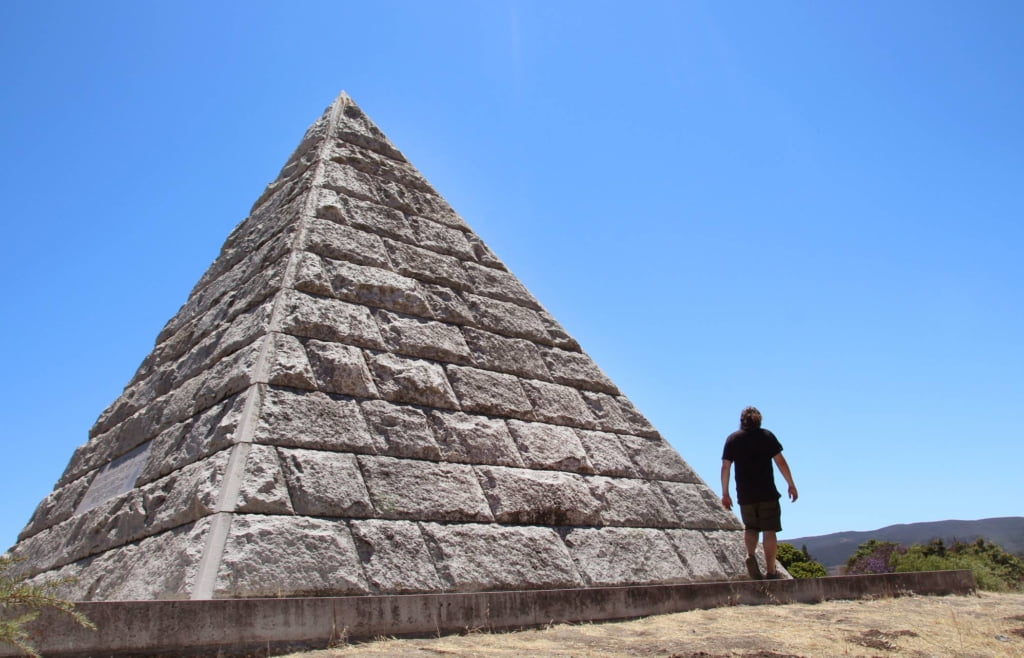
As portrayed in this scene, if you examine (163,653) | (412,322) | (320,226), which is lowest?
(163,653)

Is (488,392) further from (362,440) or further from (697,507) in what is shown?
(697,507)

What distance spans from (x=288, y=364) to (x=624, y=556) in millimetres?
2183

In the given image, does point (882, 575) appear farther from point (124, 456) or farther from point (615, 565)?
point (124, 456)

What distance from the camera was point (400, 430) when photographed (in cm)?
425

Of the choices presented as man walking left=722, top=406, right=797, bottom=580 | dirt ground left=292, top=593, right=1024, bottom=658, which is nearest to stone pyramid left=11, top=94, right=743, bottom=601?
man walking left=722, top=406, right=797, bottom=580

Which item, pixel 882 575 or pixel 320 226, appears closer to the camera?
pixel 320 226

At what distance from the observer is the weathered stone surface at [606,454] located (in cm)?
511

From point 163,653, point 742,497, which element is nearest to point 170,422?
point 163,653

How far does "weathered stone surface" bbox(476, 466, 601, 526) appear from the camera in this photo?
4.36m

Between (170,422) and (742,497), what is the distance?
365 centimetres

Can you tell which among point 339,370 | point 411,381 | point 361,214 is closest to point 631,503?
point 411,381

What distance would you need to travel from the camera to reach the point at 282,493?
357 centimetres

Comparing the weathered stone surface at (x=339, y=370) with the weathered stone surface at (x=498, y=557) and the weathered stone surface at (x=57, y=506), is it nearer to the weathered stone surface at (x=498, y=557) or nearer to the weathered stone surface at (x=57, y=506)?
the weathered stone surface at (x=498, y=557)

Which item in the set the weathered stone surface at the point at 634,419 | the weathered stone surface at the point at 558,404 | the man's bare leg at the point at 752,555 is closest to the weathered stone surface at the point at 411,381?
the weathered stone surface at the point at 558,404
